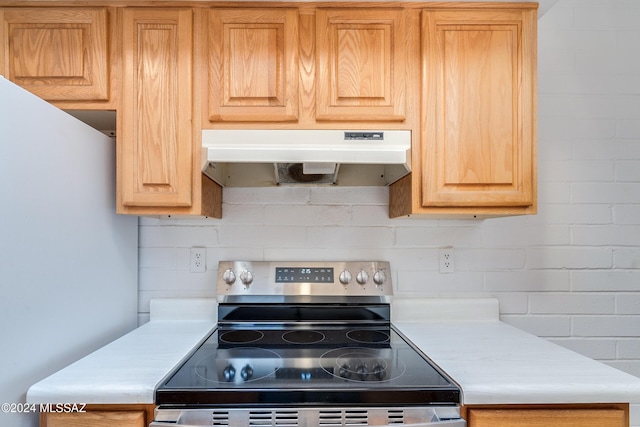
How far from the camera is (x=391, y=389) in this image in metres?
1.02

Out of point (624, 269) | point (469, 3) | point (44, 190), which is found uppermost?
point (469, 3)

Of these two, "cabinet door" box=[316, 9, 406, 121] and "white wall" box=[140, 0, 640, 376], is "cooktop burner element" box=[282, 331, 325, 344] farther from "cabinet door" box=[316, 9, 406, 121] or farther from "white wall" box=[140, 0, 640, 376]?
"cabinet door" box=[316, 9, 406, 121]

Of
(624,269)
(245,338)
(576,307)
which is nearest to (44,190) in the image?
(245,338)

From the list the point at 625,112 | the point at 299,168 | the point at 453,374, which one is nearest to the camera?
the point at 453,374

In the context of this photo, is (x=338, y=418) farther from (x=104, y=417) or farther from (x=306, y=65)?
(x=306, y=65)

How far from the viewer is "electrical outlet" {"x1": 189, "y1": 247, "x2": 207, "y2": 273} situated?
1.75 meters

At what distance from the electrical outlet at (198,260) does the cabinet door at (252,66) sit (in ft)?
2.20

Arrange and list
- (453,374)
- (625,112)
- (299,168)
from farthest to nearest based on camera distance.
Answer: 1. (625,112)
2. (299,168)
3. (453,374)

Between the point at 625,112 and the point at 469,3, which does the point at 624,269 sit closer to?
the point at 625,112

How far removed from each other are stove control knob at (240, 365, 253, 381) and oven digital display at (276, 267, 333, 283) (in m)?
0.54

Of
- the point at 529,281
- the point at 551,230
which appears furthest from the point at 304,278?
the point at 551,230

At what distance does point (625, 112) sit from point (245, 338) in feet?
6.71

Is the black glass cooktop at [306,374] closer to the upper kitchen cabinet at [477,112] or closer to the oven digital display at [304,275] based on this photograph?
the oven digital display at [304,275]

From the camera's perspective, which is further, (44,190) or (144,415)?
(44,190)
